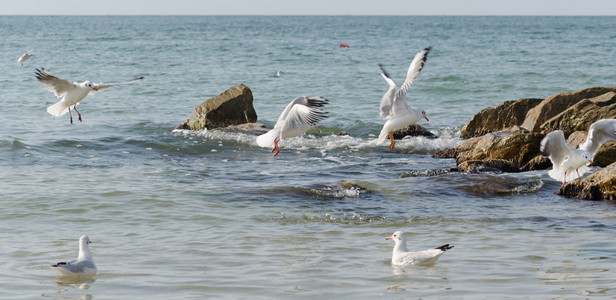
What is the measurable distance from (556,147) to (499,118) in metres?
6.37

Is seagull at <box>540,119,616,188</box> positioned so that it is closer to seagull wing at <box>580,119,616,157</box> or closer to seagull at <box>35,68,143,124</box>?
seagull wing at <box>580,119,616,157</box>

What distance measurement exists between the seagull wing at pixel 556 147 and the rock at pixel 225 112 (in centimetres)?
923

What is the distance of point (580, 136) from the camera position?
1423 centimetres

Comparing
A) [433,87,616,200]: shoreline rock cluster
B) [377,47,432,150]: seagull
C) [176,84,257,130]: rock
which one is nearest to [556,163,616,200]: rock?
[433,87,616,200]: shoreline rock cluster

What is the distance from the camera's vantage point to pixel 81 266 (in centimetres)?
754

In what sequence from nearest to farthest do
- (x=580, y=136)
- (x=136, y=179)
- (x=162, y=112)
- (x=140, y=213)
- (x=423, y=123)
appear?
(x=140, y=213) < (x=136, y=179) < (x=580, y=136) < (x=423, y=123) < (x=162, y=112)

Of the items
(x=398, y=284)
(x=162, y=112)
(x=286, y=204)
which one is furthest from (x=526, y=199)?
(x=162, y=112)

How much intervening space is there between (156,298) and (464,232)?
4153 mm

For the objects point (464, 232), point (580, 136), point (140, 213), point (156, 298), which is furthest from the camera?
point (580, 136)

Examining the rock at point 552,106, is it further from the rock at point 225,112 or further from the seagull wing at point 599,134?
the rock at point 225,112

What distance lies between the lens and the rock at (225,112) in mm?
18797

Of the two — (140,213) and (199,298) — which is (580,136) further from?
(199,298)

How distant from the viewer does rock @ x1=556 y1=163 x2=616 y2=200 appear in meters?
11.2

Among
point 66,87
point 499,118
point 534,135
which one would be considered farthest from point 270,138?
point 499,118
